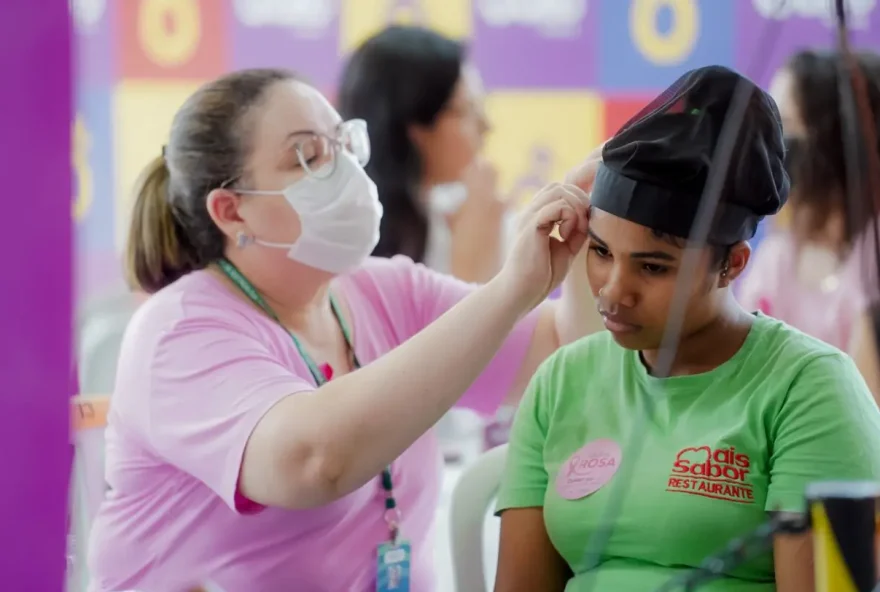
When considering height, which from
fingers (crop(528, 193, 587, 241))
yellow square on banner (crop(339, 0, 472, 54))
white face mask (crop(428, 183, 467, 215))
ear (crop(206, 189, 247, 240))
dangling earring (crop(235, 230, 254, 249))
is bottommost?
white face mask (crop(428, 183, 467, 215))

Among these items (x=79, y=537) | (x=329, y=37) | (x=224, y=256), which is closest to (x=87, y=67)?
(x=329, y=37)

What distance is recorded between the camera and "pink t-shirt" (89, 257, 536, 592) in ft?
3.71

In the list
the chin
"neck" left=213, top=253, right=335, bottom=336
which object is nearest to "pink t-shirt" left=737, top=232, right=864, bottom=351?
the chin

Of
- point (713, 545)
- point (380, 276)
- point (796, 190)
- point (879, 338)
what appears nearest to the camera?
point (879, 338)

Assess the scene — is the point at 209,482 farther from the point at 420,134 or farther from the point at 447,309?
the point at 420,134

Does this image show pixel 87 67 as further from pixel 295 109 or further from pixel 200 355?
pixel 200 355

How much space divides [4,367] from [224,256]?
1.38 ft

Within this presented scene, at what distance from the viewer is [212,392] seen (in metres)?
1.13

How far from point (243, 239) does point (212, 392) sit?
0.23 metres

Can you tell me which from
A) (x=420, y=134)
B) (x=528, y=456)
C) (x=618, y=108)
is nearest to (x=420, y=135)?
(x=420, y=134)

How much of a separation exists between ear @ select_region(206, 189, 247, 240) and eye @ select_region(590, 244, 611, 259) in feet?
1.43

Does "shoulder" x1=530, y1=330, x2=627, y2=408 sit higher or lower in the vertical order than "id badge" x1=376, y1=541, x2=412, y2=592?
higher

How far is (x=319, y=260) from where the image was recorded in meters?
1.31

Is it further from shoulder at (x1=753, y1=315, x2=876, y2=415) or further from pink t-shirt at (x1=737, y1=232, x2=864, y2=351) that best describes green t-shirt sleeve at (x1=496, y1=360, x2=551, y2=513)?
pink t-shirt at (x1=737, y1=232, x2=864, y2=351)
